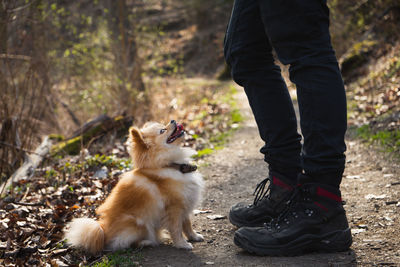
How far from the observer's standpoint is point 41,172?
4.71 meters

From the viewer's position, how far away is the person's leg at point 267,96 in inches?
92.5

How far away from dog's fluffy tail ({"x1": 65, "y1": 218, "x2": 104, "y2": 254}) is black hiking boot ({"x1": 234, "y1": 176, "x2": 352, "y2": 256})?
92cm

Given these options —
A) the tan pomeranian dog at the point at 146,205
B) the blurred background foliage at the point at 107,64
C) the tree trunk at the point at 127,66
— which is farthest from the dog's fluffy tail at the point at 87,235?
the tree trunk at the point at 127,66

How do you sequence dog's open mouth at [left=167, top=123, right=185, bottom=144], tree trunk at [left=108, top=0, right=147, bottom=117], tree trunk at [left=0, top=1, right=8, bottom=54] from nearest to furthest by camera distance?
1. dog's open mouth at [left=167, top=123, right=185, bottom=144]
2. tree trunk at [left=0, top=1, right=8, bottom=54]
3. tree trunk at [left=108, top=0, right=147, bottom=117]

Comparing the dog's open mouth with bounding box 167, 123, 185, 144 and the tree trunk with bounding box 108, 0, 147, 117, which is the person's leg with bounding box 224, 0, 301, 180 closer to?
the dog's open mouth with bounding box 167, 123, 185, 144

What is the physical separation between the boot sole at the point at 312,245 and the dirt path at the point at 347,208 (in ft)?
0.11

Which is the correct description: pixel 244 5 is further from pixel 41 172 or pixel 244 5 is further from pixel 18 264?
pixel 41 172

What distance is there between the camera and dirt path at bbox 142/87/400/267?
2.07 m

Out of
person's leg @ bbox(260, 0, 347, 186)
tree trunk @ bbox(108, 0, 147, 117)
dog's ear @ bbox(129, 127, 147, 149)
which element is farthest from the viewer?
tree trunk @ bbox(108, 0, 147, 117)

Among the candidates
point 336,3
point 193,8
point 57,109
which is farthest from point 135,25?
point 193,8

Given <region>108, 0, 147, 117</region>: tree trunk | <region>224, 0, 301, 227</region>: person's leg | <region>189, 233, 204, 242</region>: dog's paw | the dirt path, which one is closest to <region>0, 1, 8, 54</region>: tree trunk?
the dirt path

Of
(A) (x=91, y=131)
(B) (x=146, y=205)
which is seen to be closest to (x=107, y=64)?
(A) (x=91, y=131)

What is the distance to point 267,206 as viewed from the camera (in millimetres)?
2475

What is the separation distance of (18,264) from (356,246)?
6.23 ft
